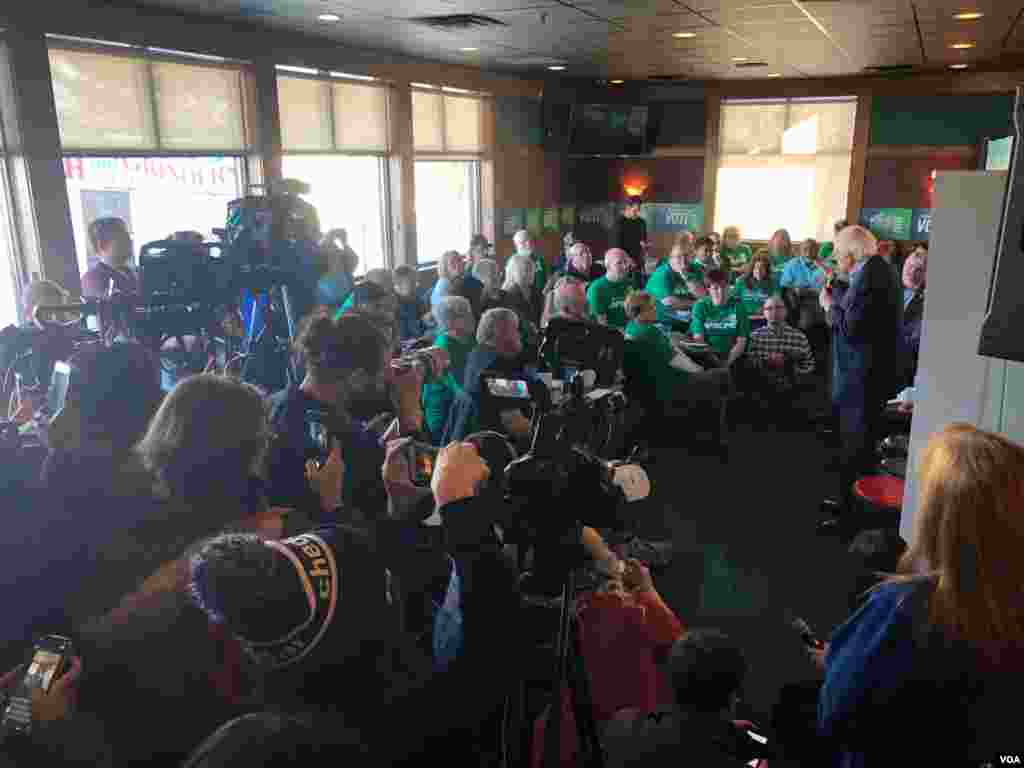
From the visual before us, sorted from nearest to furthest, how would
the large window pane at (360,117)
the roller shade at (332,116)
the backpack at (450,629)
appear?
the backpack at (450,629), the roller shade at (332,116), the large window pane at (360,117)

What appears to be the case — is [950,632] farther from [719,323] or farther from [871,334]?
[719,323]

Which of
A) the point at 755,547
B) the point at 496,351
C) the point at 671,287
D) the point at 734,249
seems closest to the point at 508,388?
the point at 496,351

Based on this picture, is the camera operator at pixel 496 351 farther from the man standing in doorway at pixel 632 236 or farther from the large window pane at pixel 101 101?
the man standing in doorway at pixel 632 236

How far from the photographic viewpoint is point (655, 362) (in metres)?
4.89

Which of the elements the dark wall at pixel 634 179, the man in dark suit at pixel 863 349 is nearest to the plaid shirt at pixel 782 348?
the man in dark suit at pixel 863 349

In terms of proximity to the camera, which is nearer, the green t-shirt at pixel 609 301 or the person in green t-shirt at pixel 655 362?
the person in green t-shirt at pixel 655 362

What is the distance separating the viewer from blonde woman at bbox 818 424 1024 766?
122cm

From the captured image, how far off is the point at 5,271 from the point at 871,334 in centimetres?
472

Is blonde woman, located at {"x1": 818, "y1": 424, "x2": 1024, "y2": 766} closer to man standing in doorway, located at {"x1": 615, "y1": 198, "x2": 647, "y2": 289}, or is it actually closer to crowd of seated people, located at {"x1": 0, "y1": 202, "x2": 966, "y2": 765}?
crowd of seated people, located at {"x1": 0, "y1": 202, "x2": 966, "y2": 765}

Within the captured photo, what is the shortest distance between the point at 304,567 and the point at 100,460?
0.82 m

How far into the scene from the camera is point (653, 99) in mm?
10711

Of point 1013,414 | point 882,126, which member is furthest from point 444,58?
point 1013,414

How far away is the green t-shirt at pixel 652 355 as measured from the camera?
4.88 meters

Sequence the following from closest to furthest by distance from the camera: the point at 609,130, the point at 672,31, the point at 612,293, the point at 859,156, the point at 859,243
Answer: the point at 859,243 → the point at 612,293 → the point at 672,31 → the point at 859,156 → the point at 609,130
